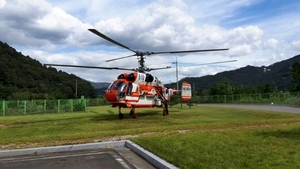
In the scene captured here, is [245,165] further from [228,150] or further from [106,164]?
[106,164]

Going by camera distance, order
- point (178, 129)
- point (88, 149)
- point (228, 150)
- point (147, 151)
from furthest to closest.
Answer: point (178, 129) → point (88, 149) → point (147, 151) → point (228, 150)

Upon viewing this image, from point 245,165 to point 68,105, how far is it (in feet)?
102

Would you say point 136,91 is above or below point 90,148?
above


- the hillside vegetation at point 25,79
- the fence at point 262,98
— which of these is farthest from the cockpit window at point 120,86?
the hillside vegetation at point 25,79

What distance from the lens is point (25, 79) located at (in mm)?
Answer: 66188

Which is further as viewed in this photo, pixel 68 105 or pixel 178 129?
pixel 68 105

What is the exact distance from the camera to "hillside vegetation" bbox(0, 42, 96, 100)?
5738 cm

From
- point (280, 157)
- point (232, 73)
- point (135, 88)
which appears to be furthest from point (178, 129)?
point (232, 73)

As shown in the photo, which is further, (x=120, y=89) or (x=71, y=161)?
(x=120, y=89)

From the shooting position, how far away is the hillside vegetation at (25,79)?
188ft

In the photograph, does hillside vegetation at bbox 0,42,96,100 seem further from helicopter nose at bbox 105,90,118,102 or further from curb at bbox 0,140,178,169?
curb at bbox 0,140,178,169

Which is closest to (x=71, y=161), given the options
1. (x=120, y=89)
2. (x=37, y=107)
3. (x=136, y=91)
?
(x=120, y=89)

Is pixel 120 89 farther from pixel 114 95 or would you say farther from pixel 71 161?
pixel 71 161

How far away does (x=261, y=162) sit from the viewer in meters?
5.92
